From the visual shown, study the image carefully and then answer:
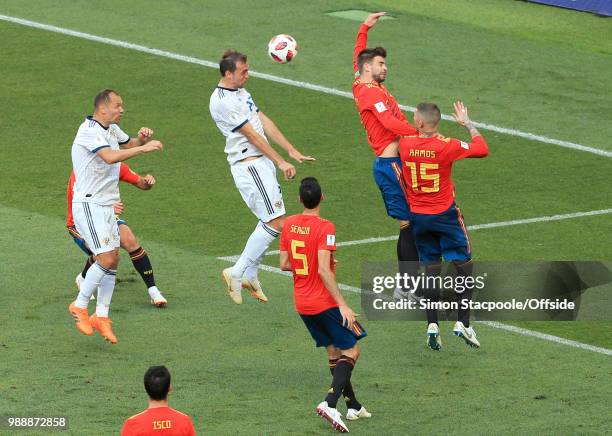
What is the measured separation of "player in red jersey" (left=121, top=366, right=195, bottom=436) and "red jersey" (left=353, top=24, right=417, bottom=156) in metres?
5.92

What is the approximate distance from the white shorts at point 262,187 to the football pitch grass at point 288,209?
1056 mm

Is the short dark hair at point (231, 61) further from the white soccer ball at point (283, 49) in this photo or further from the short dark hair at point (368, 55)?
the white soccer ball at point (283, 49)

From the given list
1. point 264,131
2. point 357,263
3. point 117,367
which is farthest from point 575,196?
point 117,367

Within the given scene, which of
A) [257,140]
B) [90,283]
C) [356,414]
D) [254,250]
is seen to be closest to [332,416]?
[356,414]

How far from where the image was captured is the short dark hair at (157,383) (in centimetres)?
1012

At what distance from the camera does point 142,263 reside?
51.9ft

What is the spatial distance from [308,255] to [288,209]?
6.78 meters

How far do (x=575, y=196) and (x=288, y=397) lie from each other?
7907 millimetres

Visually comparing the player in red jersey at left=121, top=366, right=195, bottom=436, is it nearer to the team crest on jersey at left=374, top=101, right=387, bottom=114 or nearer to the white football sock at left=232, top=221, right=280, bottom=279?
the white football sock at left=232, top=221, right=280, bottom=279

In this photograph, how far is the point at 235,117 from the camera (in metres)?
15.6

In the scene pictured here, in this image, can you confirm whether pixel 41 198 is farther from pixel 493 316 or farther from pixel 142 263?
pixel 493 316

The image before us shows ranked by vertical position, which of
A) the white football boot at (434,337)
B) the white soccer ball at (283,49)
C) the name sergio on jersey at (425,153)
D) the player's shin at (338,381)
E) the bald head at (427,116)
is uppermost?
the white soccer ball at (283,49)

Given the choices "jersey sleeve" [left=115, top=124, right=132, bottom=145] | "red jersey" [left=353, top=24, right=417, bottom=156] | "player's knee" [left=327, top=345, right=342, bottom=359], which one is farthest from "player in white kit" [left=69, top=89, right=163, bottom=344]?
"player's knee" [left=327, top=345, right=342, bottom=359]

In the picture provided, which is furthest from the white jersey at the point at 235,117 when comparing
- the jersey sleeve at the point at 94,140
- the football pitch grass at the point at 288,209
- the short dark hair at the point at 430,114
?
the short dark hair at the point at 430,114
